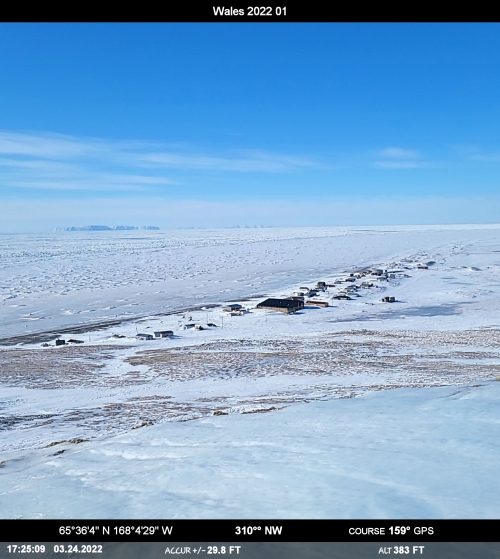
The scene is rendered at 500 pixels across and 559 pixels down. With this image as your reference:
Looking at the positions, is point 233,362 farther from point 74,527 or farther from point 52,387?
point 74,527

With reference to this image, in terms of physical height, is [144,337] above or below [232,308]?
below

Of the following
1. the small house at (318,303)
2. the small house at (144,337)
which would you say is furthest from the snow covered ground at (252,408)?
the small house at (318,303)

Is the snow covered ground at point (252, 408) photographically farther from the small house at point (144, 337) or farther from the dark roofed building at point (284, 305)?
the dark roofed building at point (284, 305)

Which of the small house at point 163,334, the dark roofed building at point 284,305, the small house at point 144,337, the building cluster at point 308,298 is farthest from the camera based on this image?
the dark roofed building at point 284,305

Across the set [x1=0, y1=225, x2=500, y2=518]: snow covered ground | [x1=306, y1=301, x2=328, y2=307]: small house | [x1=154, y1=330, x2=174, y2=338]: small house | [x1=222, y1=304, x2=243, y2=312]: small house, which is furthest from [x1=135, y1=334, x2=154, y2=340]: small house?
[x1=306, y1=301, x2=328, y2=307]: small house

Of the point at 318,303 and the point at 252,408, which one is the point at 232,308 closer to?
the point at 318,303

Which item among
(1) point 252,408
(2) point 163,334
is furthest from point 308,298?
(1) point 252,408
